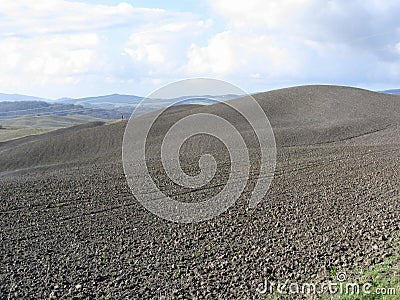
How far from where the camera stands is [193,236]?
41.6ft

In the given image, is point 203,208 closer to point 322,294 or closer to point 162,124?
point 322,294

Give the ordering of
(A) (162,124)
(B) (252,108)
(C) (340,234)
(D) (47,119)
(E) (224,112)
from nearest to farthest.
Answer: (C) (340,234) → (A) (162,124) → (E) (224,112) → (B) (252,108) → (D) (47,119)

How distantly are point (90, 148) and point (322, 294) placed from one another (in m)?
31.3

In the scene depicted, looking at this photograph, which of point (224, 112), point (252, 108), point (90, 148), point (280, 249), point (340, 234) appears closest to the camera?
point (280, 249)

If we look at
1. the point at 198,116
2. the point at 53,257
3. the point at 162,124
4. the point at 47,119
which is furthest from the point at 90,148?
the point at 47,119

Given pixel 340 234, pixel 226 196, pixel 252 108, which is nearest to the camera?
pixel 340 234

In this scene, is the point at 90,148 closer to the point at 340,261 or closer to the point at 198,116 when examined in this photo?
the point at 198,116

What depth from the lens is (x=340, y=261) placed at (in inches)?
397

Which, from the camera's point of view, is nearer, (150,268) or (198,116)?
(150,268)

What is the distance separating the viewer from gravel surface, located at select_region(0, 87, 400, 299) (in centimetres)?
965

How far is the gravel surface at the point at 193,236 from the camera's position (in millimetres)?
9648

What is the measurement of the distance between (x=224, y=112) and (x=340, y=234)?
117 ft

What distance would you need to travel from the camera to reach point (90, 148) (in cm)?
3803

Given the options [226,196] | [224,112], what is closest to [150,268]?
[226,196]
